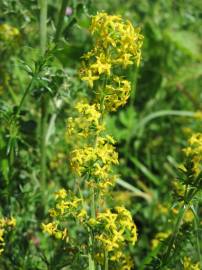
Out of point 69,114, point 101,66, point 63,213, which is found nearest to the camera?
point 101,66

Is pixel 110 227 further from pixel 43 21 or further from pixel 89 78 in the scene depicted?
pixel 43 21

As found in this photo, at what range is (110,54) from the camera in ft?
7.18

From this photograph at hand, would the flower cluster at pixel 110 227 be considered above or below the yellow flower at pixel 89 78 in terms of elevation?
below

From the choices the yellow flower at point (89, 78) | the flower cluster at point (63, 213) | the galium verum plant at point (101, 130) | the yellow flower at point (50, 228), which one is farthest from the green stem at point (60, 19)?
the yellow flower at point (50, 228)

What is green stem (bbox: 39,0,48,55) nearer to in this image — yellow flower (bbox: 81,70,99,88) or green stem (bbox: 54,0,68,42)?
green stem (bbox: 54,0,68,42)

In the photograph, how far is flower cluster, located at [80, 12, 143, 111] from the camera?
213cm

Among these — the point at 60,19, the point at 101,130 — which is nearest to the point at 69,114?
the point at 60,19

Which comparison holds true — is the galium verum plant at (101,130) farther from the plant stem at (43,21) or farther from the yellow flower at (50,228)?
the plant stem at (43,21)

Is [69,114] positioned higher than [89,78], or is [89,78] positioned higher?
[89,78]

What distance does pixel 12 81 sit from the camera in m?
3.99

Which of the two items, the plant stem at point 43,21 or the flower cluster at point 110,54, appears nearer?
the flower cluster at point 110,54

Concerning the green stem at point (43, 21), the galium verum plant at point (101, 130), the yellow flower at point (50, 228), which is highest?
the green stem at point (43, 21)

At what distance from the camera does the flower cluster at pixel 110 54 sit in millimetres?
2129

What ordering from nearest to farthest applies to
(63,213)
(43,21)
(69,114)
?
(63,213) → (43,21) → (69,114)
